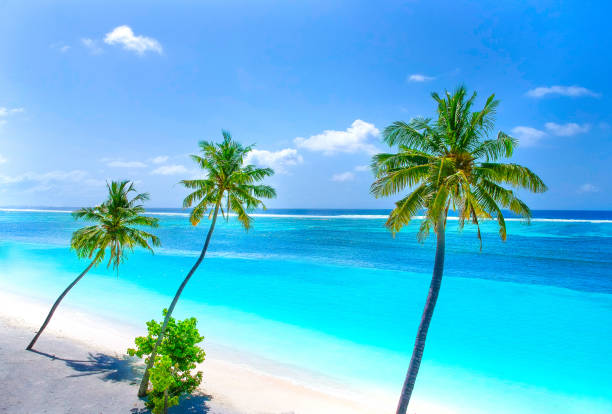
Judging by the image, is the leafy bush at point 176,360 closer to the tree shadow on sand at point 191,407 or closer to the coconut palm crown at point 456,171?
the tree shadow on sand at point 191,407

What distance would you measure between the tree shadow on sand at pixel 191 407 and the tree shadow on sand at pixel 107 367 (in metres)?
2.26

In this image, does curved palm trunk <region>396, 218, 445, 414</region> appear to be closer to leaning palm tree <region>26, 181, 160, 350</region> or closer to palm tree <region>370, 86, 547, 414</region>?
palm tree <region>370, 86, 547, 414</region>

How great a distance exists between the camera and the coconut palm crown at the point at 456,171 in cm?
795

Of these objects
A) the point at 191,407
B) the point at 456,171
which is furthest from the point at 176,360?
the point at 456,171

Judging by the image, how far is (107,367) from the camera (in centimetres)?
1198

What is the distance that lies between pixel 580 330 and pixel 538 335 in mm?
2995

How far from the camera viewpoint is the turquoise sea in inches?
540

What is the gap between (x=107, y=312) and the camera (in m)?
20.8

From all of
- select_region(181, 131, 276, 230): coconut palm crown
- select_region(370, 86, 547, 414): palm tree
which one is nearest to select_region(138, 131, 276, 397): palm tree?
select_region(181, 131, 276, 230): coconut palm crown

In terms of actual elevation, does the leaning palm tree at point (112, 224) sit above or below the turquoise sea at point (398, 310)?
above

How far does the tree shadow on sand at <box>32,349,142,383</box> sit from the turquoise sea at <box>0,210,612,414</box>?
531 centimetres

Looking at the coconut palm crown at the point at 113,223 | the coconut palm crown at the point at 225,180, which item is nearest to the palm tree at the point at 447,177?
the coconut palm crown at the point at 225,180

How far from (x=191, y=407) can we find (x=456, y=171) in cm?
1036

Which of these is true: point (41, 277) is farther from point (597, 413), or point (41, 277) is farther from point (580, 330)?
point (580, 330)
